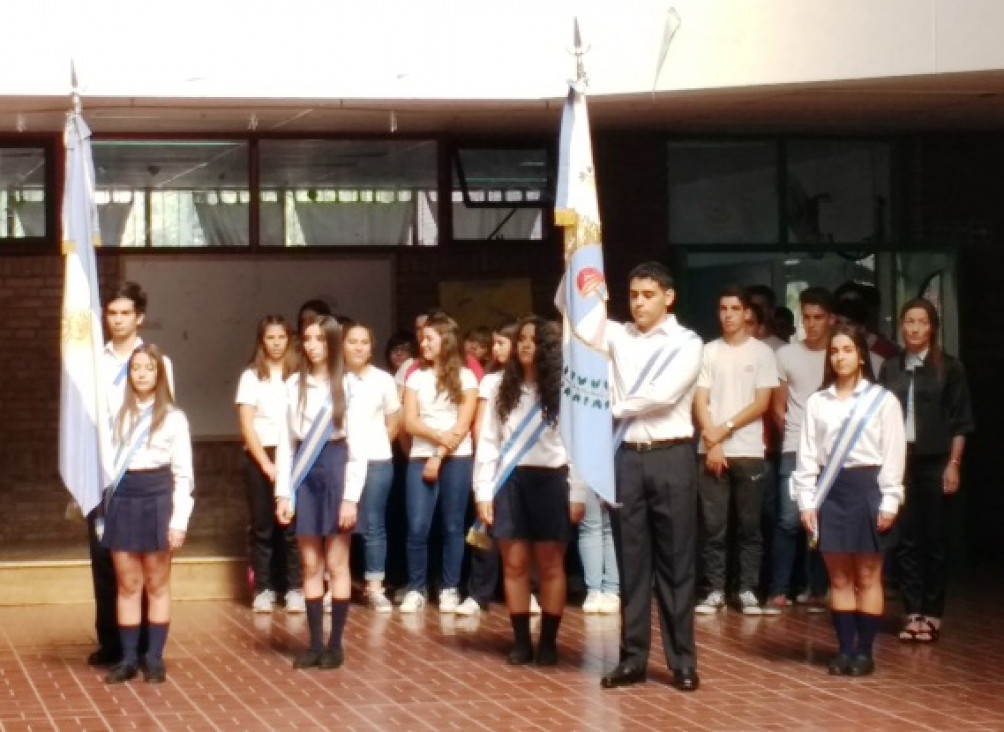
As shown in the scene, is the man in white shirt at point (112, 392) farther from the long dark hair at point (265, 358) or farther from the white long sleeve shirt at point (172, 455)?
the long dark hair at point (265, 358)

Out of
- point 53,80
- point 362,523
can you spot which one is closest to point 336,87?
point 53,80

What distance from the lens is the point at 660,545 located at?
1104cm

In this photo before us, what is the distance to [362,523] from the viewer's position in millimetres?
13930

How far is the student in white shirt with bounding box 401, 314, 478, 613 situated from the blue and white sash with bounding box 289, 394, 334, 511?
8.10 feet

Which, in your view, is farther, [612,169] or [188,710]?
[612,169]

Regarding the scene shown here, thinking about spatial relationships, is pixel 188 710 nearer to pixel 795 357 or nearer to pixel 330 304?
pixel 795 357

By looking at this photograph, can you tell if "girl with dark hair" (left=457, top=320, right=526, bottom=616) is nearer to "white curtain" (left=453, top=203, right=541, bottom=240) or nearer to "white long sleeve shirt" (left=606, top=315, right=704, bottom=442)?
"white curtain" (left=453, top=203, right=541, bottom=240)

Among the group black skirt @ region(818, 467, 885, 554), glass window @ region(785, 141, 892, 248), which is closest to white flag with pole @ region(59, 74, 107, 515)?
black skirt @ region(818, 467, 885, 554)

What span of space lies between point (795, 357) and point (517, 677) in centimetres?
366

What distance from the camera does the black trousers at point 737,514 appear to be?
14109 mm

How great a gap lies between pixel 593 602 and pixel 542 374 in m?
2.72

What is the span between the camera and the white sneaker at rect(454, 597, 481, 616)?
46.4 feet

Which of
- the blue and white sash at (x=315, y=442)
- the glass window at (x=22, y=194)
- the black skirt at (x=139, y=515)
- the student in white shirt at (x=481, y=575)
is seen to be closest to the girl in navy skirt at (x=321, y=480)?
the blue and white sash at (x=315, y=442)

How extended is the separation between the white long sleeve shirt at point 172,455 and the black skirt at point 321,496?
67 cm
